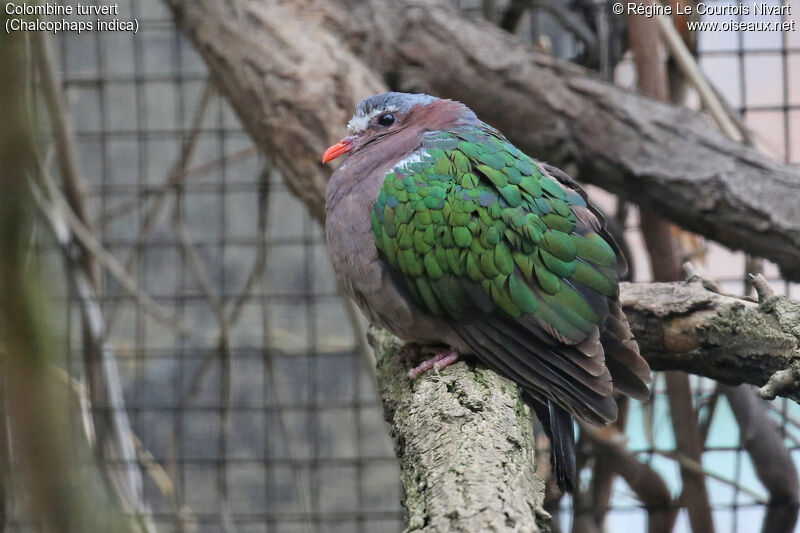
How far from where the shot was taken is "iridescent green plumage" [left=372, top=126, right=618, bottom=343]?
146cm

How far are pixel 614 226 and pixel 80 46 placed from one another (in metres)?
2.39

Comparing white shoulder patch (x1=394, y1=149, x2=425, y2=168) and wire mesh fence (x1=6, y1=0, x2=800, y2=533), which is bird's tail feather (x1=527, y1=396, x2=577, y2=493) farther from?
wire mesh fence (x1=6, y1=0, x2=800, y2=533)

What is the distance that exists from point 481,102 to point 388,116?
2.66 ft

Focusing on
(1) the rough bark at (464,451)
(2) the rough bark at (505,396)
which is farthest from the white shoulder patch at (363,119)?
(1) the rough bark at (464,451)

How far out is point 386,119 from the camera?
1886 mm

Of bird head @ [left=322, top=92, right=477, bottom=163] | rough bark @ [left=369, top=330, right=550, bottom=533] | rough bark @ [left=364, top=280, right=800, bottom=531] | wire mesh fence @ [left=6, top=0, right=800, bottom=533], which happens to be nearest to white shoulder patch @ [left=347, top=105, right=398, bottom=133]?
bird head @ [left=322, top=92, right=477, bottom=163]

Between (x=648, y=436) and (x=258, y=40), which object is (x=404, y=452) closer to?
(x=258, y=40)

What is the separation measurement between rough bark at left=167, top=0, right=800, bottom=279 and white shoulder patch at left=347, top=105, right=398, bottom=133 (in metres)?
0.33

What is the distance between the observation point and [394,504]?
3477 mm

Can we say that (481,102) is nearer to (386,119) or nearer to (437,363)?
(386,119)

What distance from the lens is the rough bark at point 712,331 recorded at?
4.76 ft

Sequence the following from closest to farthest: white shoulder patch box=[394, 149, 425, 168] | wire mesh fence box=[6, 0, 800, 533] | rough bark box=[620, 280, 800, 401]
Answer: rough bark box=[620, 280, 800, 401] < white shoulder patch box=[394, 149, 425, 168] < wire mesh fence box=[6, 0, 800, 533]

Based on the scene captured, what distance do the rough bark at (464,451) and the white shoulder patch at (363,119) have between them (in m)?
0.60

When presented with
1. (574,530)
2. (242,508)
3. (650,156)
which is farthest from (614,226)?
(242,508)
